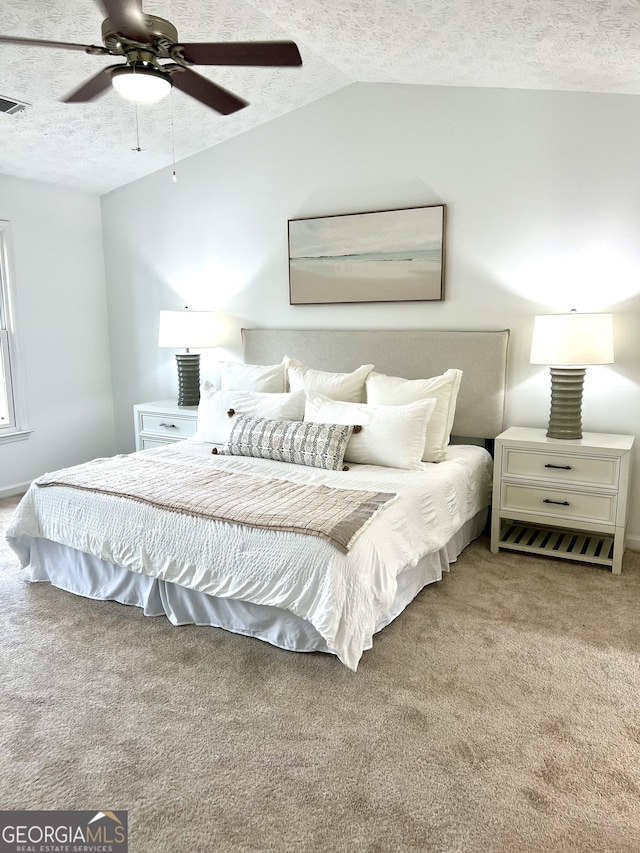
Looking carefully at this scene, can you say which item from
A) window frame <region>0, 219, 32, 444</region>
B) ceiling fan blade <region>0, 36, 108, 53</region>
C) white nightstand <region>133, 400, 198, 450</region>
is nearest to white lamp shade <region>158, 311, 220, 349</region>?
white nightstand <region>133, 400, 198, 450</region>

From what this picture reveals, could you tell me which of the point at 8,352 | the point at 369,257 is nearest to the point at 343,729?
the point at 369,257

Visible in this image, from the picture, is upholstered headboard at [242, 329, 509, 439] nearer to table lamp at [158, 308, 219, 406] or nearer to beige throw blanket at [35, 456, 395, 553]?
table lamp at [158, 308, 219, 406]

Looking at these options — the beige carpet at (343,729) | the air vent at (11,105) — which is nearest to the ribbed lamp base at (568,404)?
the beige carpet at (343,729)

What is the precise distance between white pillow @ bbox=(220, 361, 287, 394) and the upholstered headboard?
31cm

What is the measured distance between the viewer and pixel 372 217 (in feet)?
13.4

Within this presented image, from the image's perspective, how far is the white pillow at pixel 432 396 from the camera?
3488 millimetres

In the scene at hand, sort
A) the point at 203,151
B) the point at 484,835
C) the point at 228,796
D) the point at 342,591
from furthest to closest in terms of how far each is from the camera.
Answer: the point at 203,151 < the point at 342,591 < the point at 228,796 < the point at 484,835

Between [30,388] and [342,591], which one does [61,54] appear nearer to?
[30,388]

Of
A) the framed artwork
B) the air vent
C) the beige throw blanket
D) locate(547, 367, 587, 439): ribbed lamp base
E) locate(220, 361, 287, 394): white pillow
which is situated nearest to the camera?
the beige throw blanket

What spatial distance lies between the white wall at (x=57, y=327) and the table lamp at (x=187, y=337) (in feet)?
3.31

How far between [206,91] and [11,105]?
1782 millimetres

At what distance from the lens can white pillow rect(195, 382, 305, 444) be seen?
3.74 m

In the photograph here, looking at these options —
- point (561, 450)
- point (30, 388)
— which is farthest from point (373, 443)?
point (30, 388)

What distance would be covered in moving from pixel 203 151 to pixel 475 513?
3.35 m
